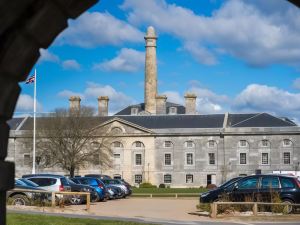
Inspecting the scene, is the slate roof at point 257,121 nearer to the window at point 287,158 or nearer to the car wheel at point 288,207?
the window at point 287,158

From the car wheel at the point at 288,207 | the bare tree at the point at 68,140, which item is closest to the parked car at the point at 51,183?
the car wheel at the point at 288,207

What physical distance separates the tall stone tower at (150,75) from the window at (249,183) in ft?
263

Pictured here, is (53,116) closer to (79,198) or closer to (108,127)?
(108,127)

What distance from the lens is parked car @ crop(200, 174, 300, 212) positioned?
22594 millimetres

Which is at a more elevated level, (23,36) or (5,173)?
(23,36)

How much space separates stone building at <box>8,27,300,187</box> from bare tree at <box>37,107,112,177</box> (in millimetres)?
5985

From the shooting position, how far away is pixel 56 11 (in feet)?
15.3

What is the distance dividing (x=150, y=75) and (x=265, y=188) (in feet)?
274

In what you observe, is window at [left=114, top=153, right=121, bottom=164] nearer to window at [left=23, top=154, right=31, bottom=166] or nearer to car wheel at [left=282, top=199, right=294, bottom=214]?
window at [left=23, top=154, right=31, bottom=166]

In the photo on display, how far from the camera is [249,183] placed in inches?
909

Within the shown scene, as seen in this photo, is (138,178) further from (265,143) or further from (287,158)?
(287,158)

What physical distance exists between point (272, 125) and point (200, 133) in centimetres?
1094

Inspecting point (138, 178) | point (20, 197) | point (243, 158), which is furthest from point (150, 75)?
point (20, 197)

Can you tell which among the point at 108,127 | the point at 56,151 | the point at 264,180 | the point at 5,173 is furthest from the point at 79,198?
the point at 108,127
